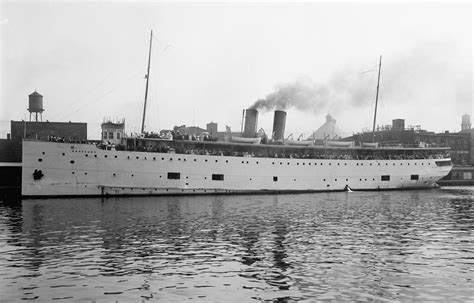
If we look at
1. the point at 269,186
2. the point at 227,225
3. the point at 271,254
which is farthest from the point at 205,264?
the point at 269,186

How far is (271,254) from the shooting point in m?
14.4

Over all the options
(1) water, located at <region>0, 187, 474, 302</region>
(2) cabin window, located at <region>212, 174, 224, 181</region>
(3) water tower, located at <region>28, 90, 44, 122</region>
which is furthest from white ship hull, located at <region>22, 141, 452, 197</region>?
(3) water tower, located at <region>28, 90, 44, 122</region>

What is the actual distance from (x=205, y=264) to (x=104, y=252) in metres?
3.68

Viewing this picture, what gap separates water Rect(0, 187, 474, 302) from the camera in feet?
34.9

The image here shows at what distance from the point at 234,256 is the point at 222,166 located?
2470 cm

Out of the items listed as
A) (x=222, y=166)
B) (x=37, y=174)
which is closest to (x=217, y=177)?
(x=222, y=166)

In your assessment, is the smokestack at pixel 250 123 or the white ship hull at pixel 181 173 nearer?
the white ship hull at pixel 181 173

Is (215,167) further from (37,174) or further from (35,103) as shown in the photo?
(35,103)

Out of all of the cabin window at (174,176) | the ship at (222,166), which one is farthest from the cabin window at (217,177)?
the cabin window at (174,176)

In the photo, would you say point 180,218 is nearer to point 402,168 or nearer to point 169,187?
point 169,187

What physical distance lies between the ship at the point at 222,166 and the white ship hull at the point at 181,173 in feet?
0.22

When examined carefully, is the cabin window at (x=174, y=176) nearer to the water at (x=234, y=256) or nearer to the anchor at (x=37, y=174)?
the anchor at (x=37, y=174)

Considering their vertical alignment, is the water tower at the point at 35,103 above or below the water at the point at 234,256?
above

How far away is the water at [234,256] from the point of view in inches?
419
